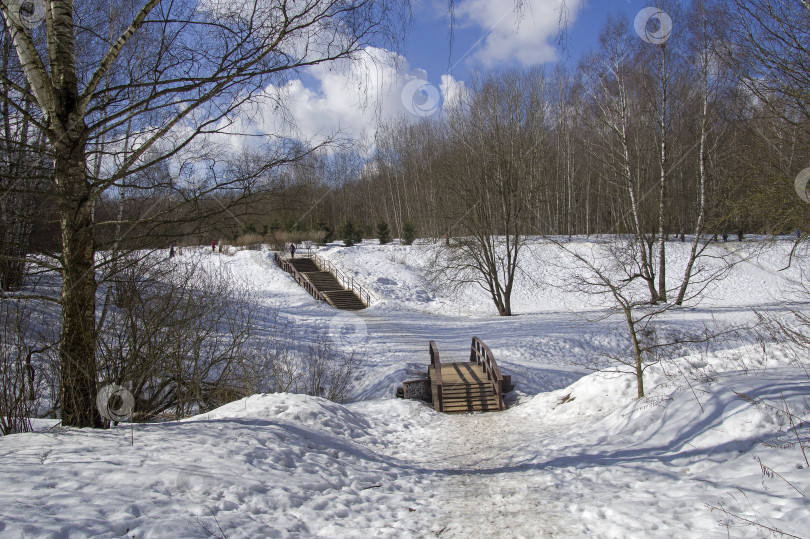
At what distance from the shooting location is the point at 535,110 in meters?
25.2

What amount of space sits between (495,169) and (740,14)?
1457 cm

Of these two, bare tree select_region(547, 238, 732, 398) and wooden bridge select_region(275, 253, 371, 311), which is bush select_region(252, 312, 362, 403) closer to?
bare tree select_region(547, 238, 732, 398)

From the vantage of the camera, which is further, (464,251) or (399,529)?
(464,251)

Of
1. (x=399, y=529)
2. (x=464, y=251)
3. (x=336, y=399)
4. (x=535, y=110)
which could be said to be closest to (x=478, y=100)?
(x=535, y=110)

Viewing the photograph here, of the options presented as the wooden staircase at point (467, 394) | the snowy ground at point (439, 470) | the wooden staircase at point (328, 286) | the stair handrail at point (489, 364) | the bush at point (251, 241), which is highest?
the bush at point (251, 241)

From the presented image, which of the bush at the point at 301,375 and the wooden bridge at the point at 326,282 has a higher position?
the wooden bridge at the point at 326,282

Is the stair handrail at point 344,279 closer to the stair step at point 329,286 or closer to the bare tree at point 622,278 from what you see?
the stair step at point 329,286

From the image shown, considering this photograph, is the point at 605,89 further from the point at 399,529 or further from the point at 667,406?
the point at 399,529

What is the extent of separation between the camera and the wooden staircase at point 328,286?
26234 mm

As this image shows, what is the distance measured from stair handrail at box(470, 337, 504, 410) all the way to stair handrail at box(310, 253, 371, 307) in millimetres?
13013

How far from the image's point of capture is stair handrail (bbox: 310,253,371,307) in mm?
27312

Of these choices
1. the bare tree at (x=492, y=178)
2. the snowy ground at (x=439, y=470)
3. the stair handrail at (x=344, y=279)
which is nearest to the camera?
the snowy ground at (x=439, y=470)

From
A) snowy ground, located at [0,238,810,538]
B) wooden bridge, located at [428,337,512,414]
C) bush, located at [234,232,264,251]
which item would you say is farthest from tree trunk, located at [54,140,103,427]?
bush, located at [234,232,264,251]

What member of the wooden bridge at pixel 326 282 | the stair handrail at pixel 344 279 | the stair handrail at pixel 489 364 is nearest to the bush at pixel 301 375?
the stair handrail at pixel 489 364
